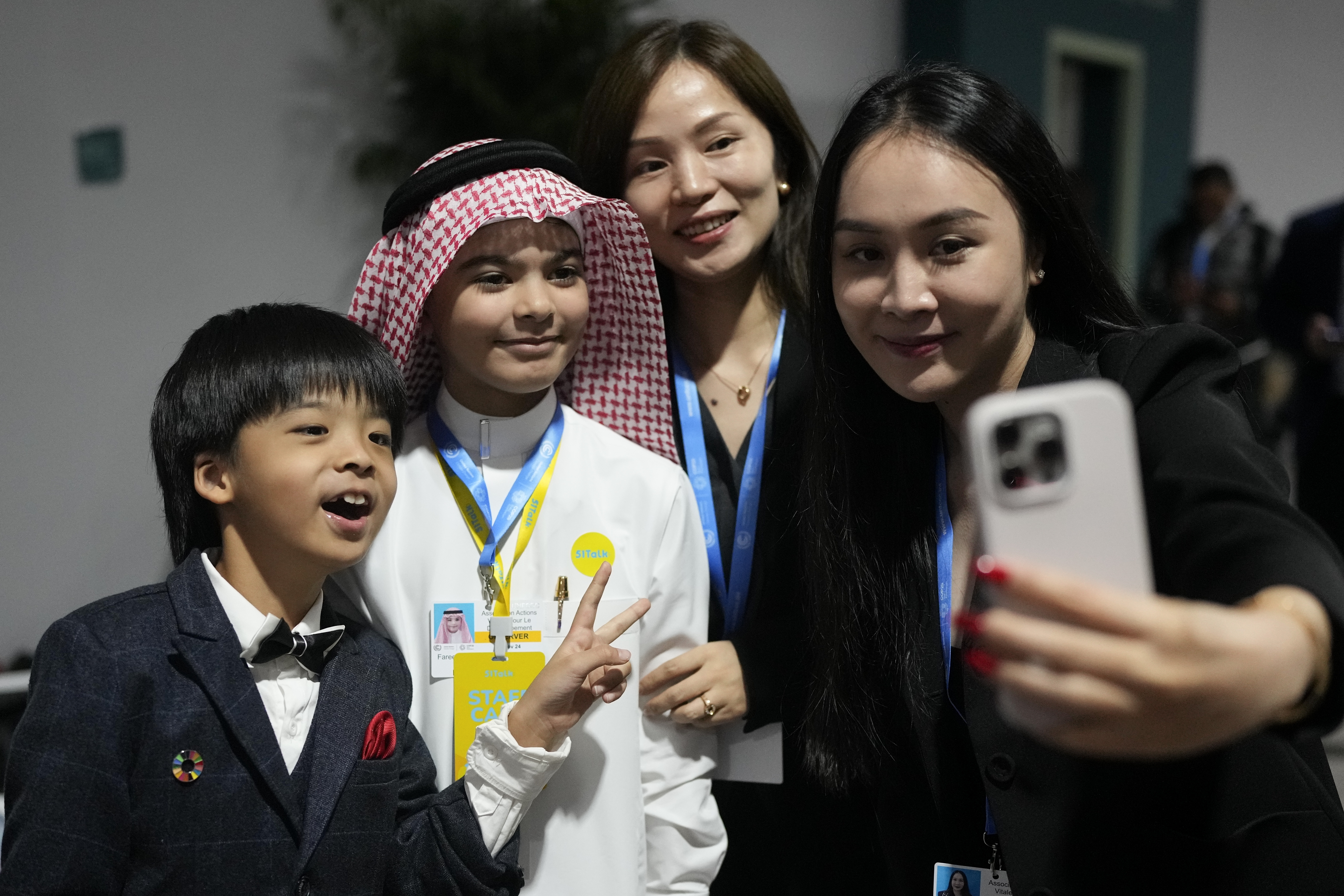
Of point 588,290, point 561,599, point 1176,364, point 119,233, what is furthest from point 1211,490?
point 119,233

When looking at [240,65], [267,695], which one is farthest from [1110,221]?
[267,695]

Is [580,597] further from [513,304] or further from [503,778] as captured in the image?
[513,304]

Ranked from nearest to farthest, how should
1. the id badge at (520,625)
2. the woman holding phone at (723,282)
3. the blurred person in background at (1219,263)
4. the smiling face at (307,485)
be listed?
the smiling face at (307,485) < the id badge at (520,625) < the woman holding phone at (723,282) < the blurred person in background at (1219,263)

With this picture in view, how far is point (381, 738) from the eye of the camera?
191 cm

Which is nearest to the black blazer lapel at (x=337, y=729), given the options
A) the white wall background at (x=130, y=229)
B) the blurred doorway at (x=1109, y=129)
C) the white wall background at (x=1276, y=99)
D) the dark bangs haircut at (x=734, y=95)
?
the dark bangs haircut at (x=734, y=95)

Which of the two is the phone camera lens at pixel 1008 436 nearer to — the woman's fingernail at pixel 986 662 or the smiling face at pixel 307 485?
the woman's fingernail at pixel 986 662

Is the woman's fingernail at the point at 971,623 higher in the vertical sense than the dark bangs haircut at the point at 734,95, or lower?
lower

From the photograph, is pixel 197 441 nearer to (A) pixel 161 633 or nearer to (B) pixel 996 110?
(A) pixel 161 633

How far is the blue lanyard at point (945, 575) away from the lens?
6.42ft

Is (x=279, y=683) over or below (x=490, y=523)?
below

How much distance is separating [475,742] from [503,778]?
3.6 inches

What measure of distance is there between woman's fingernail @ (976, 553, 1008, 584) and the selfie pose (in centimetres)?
115

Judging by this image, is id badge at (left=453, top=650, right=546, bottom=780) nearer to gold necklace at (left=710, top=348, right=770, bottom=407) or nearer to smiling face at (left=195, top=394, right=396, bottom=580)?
smiling face at (left=195, top=394, right=396, bottom=580)

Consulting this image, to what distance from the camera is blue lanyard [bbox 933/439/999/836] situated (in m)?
1.96
